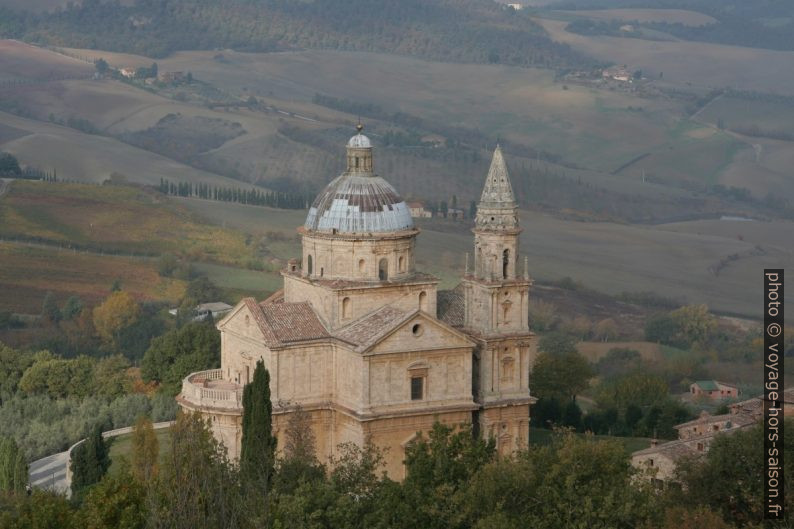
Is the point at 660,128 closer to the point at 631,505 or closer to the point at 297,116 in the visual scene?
the point at 297,116

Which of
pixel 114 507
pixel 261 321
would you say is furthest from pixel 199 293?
pixel 114 507

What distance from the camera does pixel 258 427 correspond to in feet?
169

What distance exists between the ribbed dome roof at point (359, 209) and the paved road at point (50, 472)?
433 inches

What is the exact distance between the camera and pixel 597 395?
76.0 meters

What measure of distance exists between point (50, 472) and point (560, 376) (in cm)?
1968

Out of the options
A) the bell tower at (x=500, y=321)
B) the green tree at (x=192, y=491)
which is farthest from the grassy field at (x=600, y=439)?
the green tree at (x=192, y=491)

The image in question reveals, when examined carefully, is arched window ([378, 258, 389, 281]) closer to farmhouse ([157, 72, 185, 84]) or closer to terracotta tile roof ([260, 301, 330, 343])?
terracotta tile roof ([260, 301, 330, 343])

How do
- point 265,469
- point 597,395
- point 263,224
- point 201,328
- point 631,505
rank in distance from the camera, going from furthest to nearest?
point 263,224 → point 597,395 → point 201,328 → point 265,469 → point 631,505

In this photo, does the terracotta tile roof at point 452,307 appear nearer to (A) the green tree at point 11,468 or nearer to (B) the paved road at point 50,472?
(B) the paved road at point 50,472

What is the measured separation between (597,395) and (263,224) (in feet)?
155

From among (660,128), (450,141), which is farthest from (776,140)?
(450,141)

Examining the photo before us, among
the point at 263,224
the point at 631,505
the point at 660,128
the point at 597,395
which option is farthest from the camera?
the point at 660,128

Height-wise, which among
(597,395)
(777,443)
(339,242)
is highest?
(339,242)

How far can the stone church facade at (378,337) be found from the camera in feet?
179
